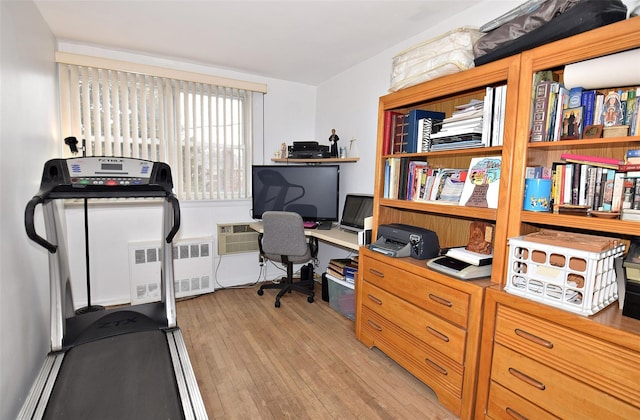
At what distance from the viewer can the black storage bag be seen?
129 centimetres

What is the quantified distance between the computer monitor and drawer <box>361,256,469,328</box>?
753 mm

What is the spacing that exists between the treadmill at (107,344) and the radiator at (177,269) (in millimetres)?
1048

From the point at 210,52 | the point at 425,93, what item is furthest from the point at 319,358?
the point at 210,52

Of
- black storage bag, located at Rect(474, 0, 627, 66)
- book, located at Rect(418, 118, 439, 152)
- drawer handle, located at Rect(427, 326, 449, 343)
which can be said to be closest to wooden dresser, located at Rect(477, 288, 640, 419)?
drawer handle, located at Rect(427, 326, 449, 343)

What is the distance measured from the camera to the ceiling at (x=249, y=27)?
7.18 ft

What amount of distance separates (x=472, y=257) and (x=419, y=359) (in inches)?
28.9

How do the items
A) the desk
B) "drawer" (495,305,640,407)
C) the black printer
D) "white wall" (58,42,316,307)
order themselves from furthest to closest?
"white wall" (58,42,316,307) < the desk < the black printer < "drawer" (495,305,640,407)

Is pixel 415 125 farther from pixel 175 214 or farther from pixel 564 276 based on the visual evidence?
pixel 175 214

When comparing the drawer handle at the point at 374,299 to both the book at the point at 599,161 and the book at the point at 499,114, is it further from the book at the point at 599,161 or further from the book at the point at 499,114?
the book at the point at 599,161

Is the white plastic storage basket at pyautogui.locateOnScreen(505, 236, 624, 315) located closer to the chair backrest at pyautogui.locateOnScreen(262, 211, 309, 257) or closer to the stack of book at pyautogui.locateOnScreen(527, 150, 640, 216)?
the stack of book at pyautogui.locateOnScreen(527, 150, 640, 216)

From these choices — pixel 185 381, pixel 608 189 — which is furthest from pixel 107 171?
pixel 608 189

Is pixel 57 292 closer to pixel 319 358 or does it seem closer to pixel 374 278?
pixel 319 358

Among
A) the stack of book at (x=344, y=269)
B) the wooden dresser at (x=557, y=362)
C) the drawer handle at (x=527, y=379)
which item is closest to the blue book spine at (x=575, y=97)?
the wooden dresser at (x=557, y=362)

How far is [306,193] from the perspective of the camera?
3549 millimetres
